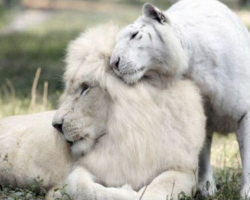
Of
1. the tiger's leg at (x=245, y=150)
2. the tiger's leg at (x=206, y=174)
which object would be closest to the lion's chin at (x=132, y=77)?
the tiger's leg at (x=245, y=150)

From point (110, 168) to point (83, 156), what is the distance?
0.68 feet

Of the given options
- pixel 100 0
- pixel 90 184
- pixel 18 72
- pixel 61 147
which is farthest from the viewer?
pixel 100 0

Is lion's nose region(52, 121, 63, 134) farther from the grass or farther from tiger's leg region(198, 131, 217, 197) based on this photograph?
tiger's leg region(198, 131, 217, 197)

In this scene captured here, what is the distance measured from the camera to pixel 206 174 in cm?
576

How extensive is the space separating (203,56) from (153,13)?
0.44m

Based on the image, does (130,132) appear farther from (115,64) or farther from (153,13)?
(153,13)

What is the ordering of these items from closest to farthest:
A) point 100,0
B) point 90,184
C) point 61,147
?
point 90,184 < point 61,147 < point 100,0

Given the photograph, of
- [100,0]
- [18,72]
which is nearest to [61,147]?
[18,72]

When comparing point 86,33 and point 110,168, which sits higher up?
point 86,33

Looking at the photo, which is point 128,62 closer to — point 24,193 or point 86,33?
point 86,33

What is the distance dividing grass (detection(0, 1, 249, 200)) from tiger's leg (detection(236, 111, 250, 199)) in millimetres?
85

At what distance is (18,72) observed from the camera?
12109 millimetres

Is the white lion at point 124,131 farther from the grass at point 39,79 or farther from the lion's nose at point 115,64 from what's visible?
the grass at point 39,79

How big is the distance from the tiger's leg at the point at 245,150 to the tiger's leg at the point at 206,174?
0.32 meters
